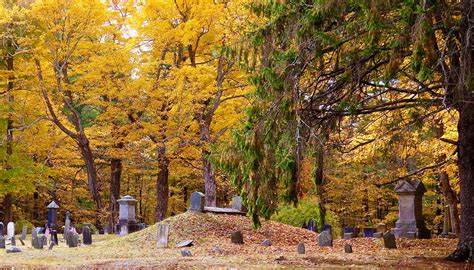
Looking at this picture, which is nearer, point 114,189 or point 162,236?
point 162,236

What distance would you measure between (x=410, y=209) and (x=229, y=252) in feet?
21.5

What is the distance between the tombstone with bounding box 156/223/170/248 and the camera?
15.1 meters

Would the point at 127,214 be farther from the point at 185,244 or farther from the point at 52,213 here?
the point at 185,244

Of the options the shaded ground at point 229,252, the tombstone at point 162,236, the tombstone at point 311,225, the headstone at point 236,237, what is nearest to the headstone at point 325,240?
the shaded ground at point 229,252

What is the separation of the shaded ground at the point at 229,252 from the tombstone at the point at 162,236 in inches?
8.3

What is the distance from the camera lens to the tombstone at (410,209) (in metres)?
17.1

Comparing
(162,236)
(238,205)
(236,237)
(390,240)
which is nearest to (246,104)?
(238,205)

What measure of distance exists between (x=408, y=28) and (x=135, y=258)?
744cm

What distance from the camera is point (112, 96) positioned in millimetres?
23047

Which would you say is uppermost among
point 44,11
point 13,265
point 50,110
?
point 44,11

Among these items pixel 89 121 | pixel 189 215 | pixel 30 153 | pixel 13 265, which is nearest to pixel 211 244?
pixel 189 215

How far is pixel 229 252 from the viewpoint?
13523 millimetres

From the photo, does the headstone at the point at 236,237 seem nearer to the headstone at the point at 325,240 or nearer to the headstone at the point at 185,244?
the headstone at the point at 185,244

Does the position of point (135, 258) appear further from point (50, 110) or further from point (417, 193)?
point (50, 110)
